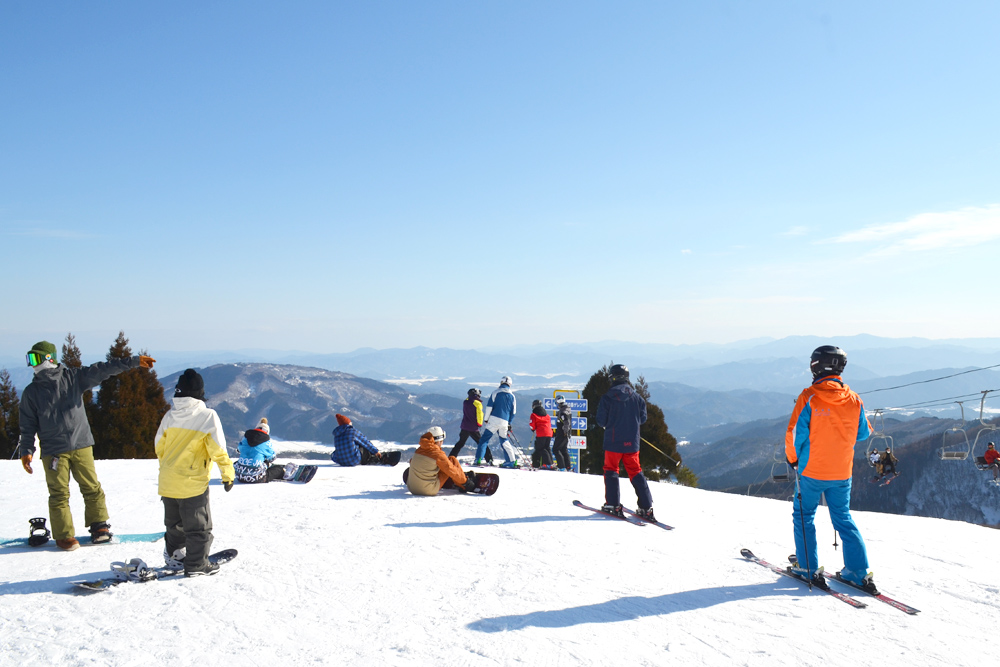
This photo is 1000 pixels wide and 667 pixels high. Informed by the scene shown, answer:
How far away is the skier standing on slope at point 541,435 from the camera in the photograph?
14.6 meters

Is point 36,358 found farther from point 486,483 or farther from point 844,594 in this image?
point 844,594

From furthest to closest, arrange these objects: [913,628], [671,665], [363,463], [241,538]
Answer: [363,463] → [241,538] → [913,628] → [671,665]

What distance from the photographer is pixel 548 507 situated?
27.7 feet

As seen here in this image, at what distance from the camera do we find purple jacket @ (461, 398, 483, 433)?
1270 centimetres

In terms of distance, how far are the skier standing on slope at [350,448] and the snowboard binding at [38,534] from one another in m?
6.58

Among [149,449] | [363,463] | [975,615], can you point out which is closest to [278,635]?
[975,615]

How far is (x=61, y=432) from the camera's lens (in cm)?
577

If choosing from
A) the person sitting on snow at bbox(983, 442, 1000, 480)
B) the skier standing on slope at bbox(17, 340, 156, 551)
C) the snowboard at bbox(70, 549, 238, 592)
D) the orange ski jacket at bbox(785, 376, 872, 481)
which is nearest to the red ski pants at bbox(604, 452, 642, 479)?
the orange ski jacket at bbox(785, 376, 872, 481)

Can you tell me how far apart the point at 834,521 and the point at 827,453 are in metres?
0.68

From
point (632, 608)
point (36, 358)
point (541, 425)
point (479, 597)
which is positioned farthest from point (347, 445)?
point (632, 608)

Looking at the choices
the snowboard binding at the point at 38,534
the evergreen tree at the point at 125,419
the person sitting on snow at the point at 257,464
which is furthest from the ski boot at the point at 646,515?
the evergreen tree at the point at 125,419

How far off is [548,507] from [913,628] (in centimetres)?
469

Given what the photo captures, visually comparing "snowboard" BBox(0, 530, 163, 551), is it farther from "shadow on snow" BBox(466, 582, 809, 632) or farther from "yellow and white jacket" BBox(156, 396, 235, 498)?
"shadow on snow" BBox(466, 582, 809, 632)

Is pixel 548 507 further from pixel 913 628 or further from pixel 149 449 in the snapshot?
pixel 149 449
